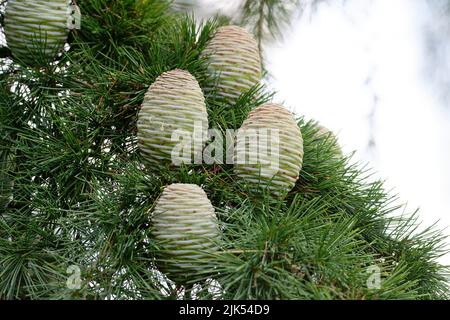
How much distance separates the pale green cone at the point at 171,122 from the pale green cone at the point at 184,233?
5 centimetres

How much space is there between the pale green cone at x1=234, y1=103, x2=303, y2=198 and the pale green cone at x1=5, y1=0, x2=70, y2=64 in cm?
18

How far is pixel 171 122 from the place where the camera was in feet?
1.69

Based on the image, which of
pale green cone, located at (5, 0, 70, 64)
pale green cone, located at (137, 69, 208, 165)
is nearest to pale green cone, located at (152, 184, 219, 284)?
pale green cone, located at (137, 69, 208, 165)

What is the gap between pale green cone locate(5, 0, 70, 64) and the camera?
580 millimetres

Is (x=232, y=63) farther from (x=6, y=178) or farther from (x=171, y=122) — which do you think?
(x=6, y=178)

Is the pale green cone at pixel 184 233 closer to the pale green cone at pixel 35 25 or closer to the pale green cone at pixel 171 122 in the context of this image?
the pale green cone at pixel 171 122

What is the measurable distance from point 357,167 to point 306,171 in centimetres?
6

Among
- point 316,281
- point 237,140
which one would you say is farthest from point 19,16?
point 316,281

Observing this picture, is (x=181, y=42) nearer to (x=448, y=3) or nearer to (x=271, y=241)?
(x=271, y=241)

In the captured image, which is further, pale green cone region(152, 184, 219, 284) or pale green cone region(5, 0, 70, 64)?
pale green cone region(5, 0, 70, 64)

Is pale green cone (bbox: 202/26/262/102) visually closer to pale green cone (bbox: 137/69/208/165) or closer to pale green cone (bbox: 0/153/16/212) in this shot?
pale green cone (bbox: 137/69/208/165)

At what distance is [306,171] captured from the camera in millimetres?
564

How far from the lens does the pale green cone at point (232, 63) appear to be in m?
0.58

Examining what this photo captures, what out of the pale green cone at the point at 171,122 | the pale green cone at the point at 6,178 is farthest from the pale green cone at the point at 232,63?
the pale green cone at the point at 6,178
